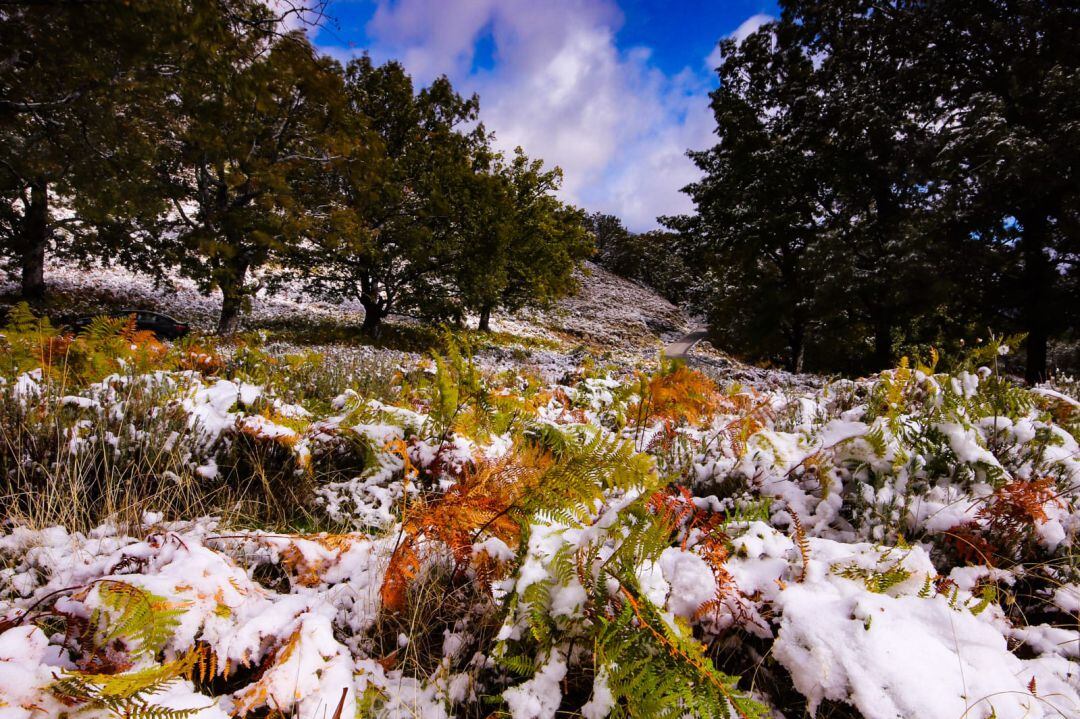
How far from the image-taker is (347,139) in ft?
35.8

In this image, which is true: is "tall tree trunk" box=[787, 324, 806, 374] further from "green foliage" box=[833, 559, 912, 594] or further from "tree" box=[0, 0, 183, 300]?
"tree" box=[0, 0, 183, 300]

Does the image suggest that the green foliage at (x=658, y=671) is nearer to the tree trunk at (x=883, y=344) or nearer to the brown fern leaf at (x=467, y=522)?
the brown fern leaf at (x=467, y=522)

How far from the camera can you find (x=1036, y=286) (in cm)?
1085

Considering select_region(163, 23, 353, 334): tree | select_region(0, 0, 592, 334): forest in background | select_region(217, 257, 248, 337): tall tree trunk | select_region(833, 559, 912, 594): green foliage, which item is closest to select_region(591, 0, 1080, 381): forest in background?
select_region(0, 0, 592, 334): forest in background

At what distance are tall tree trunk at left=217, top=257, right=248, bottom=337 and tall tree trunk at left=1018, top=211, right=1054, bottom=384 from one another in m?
20.6

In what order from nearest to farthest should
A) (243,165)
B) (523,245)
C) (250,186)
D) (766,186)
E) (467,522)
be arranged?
(467,522) → (243,165) → (250,186) → (766,186) → (523,245)

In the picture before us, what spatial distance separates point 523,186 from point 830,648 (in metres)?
23.6

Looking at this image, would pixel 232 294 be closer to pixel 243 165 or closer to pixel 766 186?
pixel 243 165

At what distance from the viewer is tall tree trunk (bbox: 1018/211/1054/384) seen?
1066 cm

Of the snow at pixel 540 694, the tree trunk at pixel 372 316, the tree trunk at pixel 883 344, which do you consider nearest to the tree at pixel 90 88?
the snow at pixel 540 694

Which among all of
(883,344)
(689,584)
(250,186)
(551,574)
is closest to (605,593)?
(551,574)

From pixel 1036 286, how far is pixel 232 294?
21.1 metres

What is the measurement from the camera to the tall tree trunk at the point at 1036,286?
35.0 ft

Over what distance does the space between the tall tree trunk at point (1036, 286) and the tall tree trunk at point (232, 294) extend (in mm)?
20619
